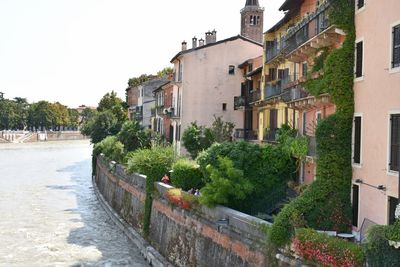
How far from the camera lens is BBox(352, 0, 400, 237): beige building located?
15297mm

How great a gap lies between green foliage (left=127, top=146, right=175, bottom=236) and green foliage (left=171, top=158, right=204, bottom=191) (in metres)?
2.67

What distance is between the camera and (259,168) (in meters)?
22.4

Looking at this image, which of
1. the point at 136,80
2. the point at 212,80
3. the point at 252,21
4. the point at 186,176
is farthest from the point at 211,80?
the point at 136,80

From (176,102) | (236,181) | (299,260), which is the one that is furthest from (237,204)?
(176,102)

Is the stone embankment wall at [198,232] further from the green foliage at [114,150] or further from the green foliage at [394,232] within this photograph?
the green foliage at [114,150]

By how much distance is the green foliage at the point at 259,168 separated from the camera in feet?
71.8

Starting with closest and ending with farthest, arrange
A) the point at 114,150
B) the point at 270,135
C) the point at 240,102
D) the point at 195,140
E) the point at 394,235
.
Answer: the point at 394,235 < the point at 270,135 < the point at 195,140 < the point at 240,102 < the point at 114,150

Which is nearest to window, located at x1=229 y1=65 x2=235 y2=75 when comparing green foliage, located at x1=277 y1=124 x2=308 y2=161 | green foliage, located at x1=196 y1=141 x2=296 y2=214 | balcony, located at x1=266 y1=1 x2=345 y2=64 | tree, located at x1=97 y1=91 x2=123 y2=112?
balcony, located at x1=266 y1=1 x2=345 y2=64

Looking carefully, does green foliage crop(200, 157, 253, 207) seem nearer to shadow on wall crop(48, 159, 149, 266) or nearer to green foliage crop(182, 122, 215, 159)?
shadow on wall crop(48, 159, 149, 266)

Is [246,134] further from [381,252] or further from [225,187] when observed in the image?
[381,252]

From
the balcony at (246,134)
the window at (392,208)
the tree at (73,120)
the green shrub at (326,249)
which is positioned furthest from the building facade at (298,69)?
the tree at (73,120)

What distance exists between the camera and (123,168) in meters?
36.1

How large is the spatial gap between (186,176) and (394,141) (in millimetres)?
11515

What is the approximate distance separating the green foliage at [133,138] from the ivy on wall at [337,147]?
2904cm
